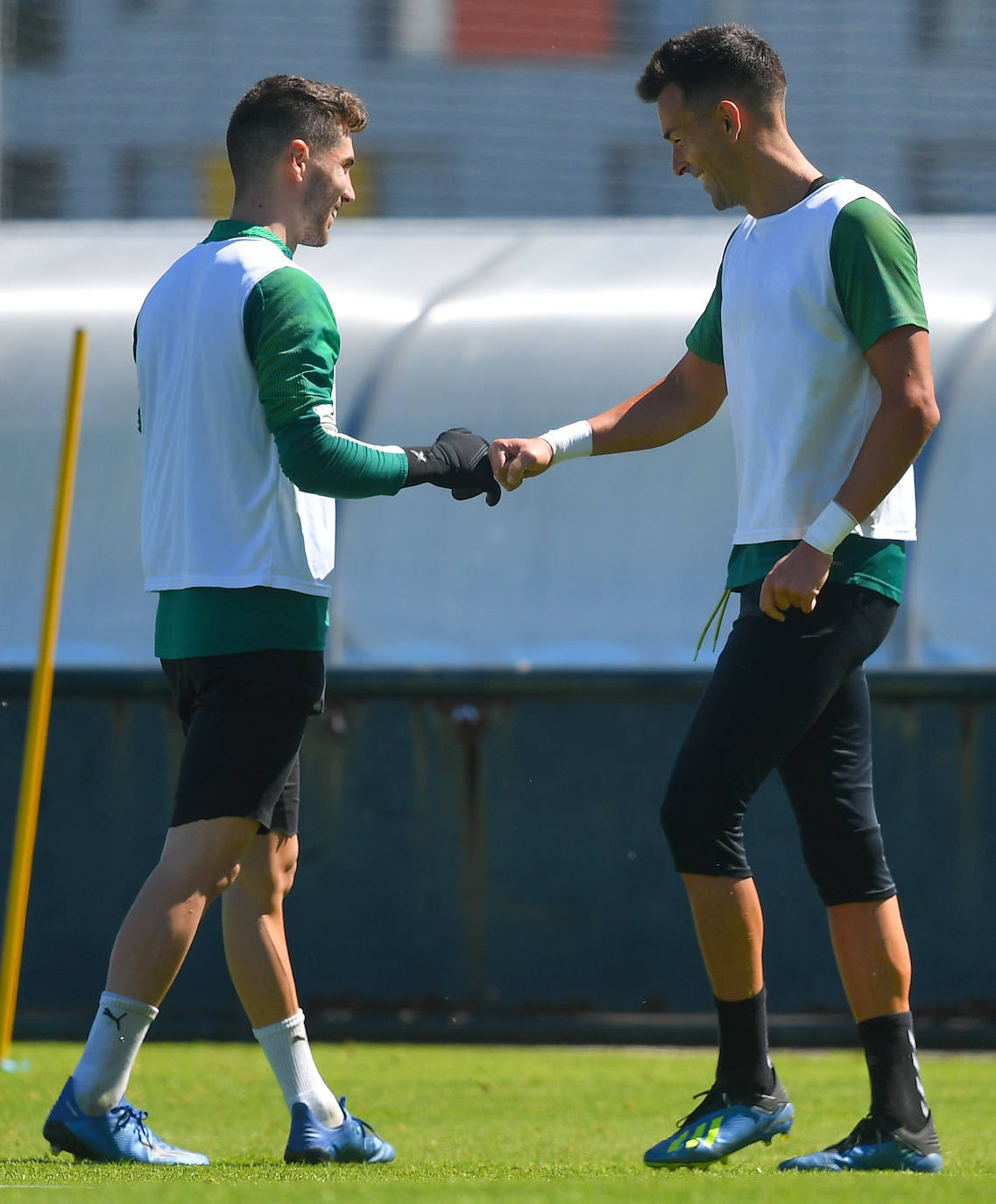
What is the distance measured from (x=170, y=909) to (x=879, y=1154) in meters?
1.32

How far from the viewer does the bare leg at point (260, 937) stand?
3576 mm

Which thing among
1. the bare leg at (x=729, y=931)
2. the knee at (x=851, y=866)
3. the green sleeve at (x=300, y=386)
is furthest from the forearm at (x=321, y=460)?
the knee at (x=851, y=866)

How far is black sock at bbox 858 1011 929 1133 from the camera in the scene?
10.9 ft

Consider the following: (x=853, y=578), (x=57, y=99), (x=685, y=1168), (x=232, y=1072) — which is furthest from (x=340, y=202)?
(x=57, y=99)

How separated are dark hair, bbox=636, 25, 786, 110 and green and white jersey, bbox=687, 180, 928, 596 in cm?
24

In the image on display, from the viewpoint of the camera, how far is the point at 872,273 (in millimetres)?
3268

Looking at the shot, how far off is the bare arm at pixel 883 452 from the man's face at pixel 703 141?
0.47 metres

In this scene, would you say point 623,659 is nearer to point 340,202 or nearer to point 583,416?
point 583,416

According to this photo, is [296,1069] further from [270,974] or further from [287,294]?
[287,294]

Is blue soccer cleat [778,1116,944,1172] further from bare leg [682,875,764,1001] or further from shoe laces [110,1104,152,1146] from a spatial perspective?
shoe laces [110,1104,152,1146]

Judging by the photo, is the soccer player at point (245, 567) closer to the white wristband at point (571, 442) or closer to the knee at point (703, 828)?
the white wristband at point (571, 442)

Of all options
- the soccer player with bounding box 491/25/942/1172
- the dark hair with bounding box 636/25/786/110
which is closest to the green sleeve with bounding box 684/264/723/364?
the soccer player with bounding box 491/25/942/1172

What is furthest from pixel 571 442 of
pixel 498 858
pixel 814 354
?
pixel 498 858

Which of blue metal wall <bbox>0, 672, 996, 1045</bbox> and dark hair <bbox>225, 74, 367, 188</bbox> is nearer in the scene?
dark hair <bbox>225, 74, 367, 188</bbox>
